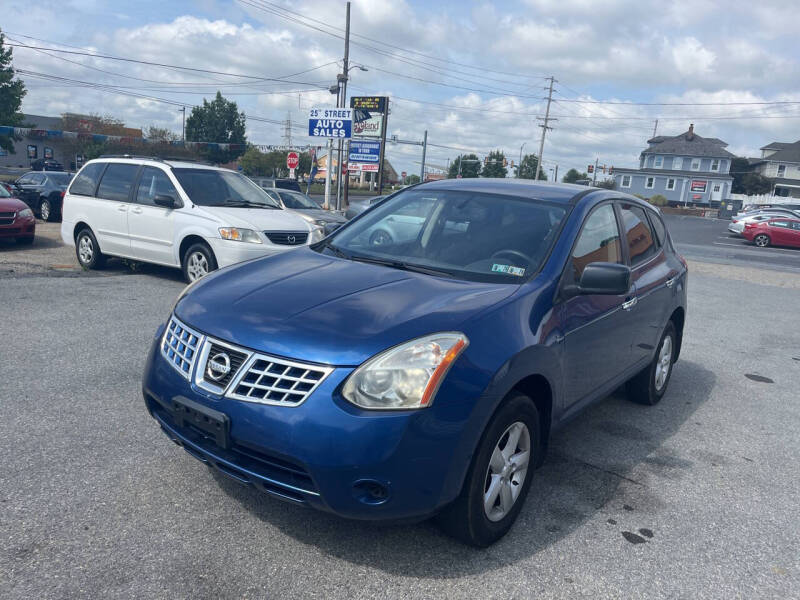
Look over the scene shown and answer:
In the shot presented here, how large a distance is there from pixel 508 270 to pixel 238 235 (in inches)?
225

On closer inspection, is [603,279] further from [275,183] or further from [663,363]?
[275,183]

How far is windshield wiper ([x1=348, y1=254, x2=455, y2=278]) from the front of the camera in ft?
11.3

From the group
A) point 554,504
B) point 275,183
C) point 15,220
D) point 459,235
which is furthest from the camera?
point 275,183

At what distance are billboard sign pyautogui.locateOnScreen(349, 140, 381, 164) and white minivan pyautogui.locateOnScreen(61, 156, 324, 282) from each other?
77.5ft

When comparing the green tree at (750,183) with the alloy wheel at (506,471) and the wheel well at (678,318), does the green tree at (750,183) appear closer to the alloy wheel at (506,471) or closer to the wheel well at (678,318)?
the wheel well at (678,318)

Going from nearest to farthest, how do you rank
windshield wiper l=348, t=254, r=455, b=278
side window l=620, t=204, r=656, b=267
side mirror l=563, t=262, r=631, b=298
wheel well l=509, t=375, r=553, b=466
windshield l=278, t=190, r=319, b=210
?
wheel well l=509, t=375, r=553, b=466 < side mirror l=563, t=262, r=631, b=298 < windshield wiper l=348, t=254, r=455, b=278 < side window l=620, t=204, r=656, b=267 < windshield l=278, t=190, r=319, b=210

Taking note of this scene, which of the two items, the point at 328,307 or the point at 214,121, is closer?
the point at 328,307

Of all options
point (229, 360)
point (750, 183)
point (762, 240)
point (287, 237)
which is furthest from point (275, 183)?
point (750, 183)

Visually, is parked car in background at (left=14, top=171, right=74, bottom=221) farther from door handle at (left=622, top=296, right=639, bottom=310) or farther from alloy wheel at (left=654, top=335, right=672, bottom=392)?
door handle at (left=622, top=296, right=639, bottom=310)

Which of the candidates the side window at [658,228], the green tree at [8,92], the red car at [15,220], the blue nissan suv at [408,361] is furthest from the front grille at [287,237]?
the green tree at [8,92]

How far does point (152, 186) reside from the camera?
30.1ft

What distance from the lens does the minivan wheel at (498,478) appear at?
2686 mm

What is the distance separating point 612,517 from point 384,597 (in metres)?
1.42

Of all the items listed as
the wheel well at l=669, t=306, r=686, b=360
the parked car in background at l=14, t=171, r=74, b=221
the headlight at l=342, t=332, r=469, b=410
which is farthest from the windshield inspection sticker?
the parked car in background at l=14, t=171, r=74, b=221
